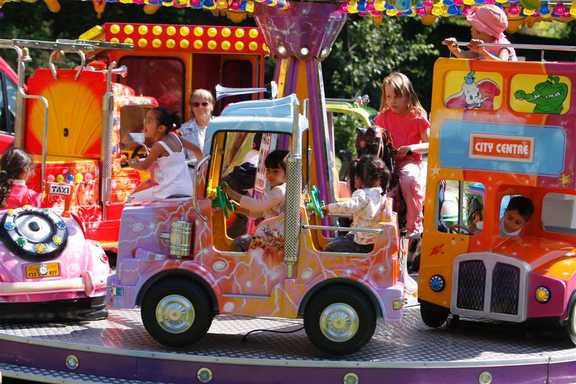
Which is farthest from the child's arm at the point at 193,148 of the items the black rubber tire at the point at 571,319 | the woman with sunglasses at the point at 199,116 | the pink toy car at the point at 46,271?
the black rubber tire at the point at 571,319

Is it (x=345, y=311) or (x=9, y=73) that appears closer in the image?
(x=345, y=311)

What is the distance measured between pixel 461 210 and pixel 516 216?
33 centimetres

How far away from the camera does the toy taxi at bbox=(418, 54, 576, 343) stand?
20.5 ft

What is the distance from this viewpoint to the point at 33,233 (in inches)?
259

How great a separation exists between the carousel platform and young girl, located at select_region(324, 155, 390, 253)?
1.96 feet

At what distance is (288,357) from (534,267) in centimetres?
152

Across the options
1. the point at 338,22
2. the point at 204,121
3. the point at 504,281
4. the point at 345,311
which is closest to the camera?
the point at 345,311

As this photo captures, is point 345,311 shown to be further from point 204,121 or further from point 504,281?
point 204,121

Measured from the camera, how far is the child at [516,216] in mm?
6605

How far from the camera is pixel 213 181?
6316 millimetres

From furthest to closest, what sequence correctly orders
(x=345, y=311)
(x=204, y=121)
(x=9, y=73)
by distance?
(x=9, y=73), (x=204, y=121), (x=345, y=311)

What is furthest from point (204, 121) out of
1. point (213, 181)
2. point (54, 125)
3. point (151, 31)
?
point (151, 31)

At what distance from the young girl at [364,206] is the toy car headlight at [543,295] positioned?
99 cm

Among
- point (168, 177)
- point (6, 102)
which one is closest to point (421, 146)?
point (168, 177)
